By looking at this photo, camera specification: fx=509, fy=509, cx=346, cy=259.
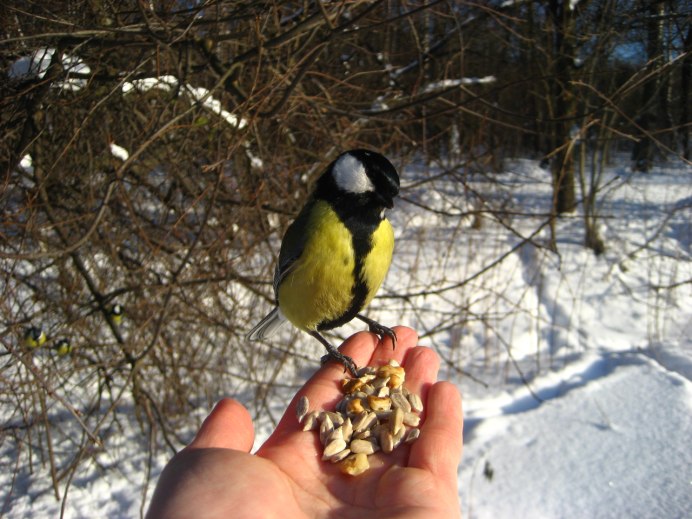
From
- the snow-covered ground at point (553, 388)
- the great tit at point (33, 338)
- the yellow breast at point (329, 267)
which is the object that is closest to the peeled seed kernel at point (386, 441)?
the yellow breast at point (329, 267)

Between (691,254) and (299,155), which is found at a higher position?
(299,155)

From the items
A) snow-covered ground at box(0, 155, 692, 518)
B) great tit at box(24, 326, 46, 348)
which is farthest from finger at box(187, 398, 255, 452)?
great tit at box(24, 326, 46, 348)

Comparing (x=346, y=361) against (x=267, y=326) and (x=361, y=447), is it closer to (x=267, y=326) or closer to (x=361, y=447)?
(x=361, y=447)

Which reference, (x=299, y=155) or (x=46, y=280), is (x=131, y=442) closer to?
(x=46, y=280)

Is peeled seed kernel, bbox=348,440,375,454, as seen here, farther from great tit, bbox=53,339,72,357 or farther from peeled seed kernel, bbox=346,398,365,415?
great tit, bbox=53,339,72,357

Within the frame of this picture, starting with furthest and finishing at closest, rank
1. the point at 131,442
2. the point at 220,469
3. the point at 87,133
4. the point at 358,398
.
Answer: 1. the point at 131,442
2. the point at 87,133
3. the point at 358,398
4. the point at 220,469

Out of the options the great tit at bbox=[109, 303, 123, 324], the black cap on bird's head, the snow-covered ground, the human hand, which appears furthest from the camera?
the great tit at bbox=[109, 303, 123, 324]

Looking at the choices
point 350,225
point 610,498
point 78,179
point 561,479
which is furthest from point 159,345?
point 610,498
